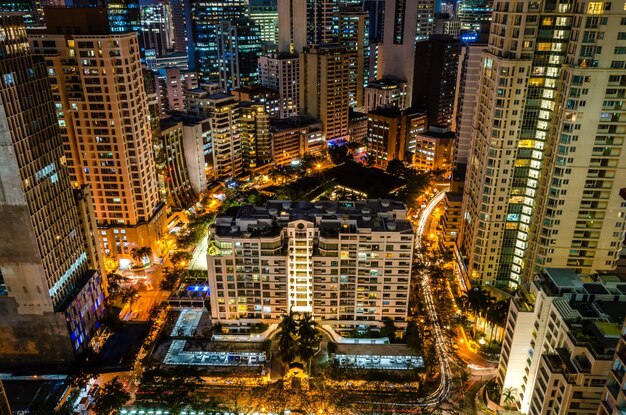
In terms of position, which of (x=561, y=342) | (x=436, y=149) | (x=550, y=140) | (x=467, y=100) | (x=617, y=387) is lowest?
(x=436, y=149)

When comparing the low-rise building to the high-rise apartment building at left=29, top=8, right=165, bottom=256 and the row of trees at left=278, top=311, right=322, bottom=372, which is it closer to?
the high-rise apartment building at left=29, top=8, right=165, bottom=256

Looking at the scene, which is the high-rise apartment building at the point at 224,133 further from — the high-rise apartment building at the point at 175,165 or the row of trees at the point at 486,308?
the row of trees at the point at 486,308

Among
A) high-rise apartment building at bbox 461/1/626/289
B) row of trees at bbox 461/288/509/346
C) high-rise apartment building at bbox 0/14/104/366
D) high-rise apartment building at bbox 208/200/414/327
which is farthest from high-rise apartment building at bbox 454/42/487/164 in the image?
high-rise apartment building at bbox 0/14/104/366

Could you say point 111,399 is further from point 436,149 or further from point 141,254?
point 436,149

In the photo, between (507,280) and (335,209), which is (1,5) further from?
(507,280)

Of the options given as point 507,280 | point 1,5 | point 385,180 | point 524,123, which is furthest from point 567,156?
point 1,5

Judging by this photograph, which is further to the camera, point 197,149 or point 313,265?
point 197,149

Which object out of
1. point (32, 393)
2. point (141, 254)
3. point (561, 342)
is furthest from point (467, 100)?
point (32, 393)
